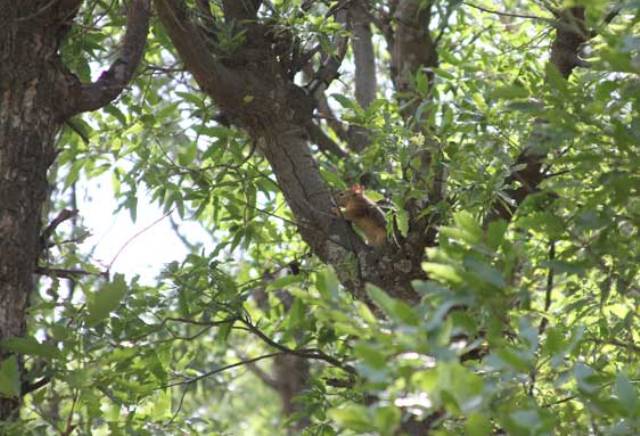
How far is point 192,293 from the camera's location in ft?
10.6

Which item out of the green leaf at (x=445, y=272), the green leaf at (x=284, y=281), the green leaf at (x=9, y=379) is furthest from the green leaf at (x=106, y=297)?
the green leaf at (x=284, y=281)

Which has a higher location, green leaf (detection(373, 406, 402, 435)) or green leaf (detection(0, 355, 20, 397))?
green leaf (detection(0, 355, 20, 397))

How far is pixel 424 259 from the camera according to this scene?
308 centimetres

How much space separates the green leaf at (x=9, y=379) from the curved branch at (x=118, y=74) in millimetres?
713

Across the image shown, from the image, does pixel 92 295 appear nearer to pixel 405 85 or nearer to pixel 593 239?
pixel 593 239

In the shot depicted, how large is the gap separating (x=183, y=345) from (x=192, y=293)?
7.26 feet

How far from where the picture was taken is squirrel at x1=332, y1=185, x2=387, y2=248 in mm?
3127

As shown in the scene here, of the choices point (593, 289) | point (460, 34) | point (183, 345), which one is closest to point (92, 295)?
point (593, 289)

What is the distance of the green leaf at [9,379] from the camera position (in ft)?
6.77

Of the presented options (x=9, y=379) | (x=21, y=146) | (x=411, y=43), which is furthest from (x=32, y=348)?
(x=411, y=43)

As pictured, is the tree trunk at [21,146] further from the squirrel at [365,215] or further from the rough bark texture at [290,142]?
the squirrel at [365,215]

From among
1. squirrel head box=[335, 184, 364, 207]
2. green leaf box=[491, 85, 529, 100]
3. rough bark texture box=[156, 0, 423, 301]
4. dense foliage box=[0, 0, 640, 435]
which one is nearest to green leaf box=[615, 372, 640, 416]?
dense foliage box=[0, 0, 640, 435]

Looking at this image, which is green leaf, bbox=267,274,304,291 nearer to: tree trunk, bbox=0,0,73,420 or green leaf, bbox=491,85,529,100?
tree trunk, bbox=0,0,73,420

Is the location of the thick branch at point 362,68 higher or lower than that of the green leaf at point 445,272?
higher
